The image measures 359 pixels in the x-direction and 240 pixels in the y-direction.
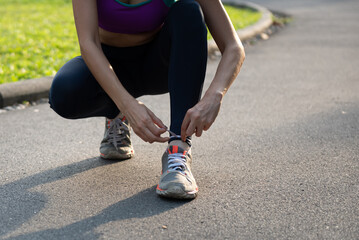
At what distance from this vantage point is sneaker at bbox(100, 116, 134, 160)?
8.77ft

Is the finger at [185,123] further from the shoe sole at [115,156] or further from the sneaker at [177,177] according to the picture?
the shoe sole at [115,156]

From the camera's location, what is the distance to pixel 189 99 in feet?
7.35

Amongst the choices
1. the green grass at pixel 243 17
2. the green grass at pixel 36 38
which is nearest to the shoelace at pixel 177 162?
the green grass at pixel 36 38

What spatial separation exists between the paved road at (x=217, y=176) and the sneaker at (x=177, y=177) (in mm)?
40

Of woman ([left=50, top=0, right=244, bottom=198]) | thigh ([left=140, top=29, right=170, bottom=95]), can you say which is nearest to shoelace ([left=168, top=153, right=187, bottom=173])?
woman ([left=50, top=0, right=244, bottom=198])

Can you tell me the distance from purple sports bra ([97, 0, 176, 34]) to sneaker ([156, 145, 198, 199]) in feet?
1.75

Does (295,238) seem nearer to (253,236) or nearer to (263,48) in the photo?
(253,236)

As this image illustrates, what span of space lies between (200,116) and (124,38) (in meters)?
0.59

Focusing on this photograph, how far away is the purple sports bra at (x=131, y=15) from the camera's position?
7.57 ft

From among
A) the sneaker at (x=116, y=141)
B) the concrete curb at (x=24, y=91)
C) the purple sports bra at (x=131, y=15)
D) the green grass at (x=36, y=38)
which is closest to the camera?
the purple sports bra at (x=131, y=15)

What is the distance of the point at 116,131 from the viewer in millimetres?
2693

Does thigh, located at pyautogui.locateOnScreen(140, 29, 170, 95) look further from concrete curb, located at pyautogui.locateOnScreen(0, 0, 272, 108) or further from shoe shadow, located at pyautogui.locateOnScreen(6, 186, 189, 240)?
concrete curb, located at pyautogui.locateOnScreen(0, 0, 272, 108)

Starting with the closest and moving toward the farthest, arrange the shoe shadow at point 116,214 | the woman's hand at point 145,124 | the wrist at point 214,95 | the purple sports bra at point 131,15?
the shoe shadow at point 116,214 < the woman's hand at point 145,124 < the wrist at point 214,95 < the purple sports bra at point 131,15

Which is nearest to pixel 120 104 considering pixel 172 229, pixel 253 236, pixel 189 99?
pixel 189 99
